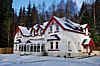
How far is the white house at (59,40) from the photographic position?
1411 inches

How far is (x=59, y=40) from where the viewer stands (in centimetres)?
3591

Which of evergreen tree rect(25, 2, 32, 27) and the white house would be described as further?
evergreen tree rect(25, 2, 32, 27)

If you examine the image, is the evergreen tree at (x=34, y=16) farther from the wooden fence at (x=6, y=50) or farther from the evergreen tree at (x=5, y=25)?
the wooden fence at (x=6, y=50)

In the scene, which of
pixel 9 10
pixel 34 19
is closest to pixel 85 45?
pixel 9 10

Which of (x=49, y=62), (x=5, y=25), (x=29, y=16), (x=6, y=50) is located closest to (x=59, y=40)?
(x=6, y=50)

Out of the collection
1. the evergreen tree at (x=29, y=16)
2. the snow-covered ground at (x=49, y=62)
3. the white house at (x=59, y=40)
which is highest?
the evergreen tree at (x=29, y=16)

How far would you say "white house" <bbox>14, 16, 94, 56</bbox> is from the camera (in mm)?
35844

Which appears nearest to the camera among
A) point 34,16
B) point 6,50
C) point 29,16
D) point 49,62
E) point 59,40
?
point 49,62

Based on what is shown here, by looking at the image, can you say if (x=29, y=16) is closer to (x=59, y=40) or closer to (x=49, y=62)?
(x=59, y=40)

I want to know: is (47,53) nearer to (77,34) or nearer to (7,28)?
(77,34)

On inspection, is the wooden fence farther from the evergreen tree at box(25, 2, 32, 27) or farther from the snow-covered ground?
the snow-covered ground

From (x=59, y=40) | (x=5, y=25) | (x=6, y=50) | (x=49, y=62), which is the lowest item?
(x=49, y=62)

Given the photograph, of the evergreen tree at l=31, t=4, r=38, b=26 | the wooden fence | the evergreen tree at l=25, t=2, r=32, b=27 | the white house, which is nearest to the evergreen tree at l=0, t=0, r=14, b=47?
the wooden fence

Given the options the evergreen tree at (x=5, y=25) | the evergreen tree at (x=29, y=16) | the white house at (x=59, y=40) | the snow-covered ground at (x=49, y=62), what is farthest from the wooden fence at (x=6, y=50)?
the snow-covered ground at (x=49, y=62)
